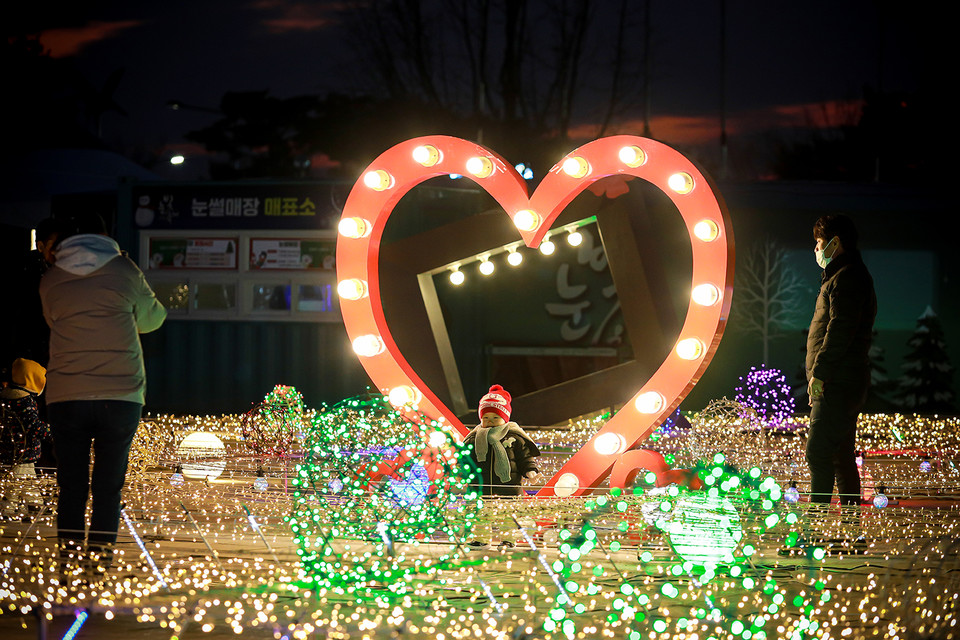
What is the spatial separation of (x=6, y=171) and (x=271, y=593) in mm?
13955

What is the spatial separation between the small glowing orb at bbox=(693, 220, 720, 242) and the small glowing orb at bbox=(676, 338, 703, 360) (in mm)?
512

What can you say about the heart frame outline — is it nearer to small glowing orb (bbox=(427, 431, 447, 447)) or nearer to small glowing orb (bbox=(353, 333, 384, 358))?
small glowing orb (bbox=(353, 333, 384, 358))

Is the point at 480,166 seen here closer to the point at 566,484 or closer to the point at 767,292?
the point at 566,484

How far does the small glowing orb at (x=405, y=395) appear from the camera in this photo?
220 inches

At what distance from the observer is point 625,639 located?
10.8 feet

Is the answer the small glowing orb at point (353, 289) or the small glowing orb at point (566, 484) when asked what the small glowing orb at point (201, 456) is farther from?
the small glowing orb at point (566, 484)

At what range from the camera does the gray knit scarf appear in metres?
5.01

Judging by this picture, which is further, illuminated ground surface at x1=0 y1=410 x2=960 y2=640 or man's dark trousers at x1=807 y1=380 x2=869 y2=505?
man's dark trousers at x1=807 y1=380 x2=869 y2=505

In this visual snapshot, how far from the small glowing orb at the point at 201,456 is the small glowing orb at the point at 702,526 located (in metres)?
2.88

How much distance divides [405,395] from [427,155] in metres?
1.35

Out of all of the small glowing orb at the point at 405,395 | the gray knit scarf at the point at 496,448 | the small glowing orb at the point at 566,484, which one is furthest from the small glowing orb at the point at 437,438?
the small glowing orb at the point at 405,395

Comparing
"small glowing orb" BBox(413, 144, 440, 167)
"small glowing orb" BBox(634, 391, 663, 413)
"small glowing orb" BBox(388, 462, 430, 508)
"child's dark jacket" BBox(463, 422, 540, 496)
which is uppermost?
"small glowing orb" BBox(413, 144, 440, 167)

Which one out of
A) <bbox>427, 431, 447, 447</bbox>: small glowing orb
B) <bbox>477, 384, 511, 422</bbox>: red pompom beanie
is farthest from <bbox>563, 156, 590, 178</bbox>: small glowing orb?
<bbox>427, 431, 447, 447</bbox>: small glowing orb

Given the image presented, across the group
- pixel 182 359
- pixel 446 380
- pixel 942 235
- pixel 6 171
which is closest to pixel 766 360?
pixel 942 235
